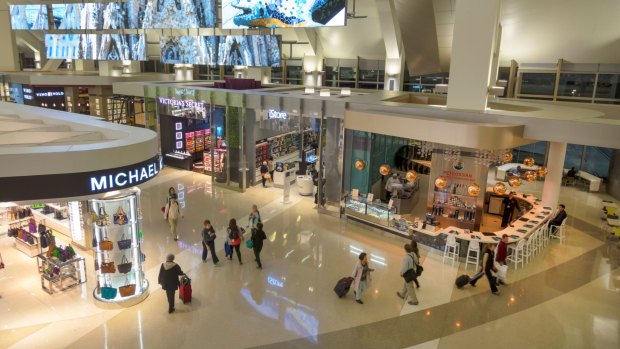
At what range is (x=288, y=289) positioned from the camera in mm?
8719

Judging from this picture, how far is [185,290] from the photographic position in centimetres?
795

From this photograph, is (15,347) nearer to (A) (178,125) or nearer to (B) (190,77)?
(A) (178,125)

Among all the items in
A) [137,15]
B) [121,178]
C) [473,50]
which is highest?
[137,15]

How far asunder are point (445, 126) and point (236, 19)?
1144 cm

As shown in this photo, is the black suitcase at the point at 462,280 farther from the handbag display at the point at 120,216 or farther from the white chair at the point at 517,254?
the handbag display at the point at 120,216

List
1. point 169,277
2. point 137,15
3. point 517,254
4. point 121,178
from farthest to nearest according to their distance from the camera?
point 137,15 → point 517,254 → point 169,277 → point 121,178

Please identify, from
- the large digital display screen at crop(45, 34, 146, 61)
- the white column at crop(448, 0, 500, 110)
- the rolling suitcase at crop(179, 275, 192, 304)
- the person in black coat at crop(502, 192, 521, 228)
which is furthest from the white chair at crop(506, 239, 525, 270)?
the large digital display screen at crop(45, 34, 146, 61)

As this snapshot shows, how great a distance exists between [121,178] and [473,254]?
800cm

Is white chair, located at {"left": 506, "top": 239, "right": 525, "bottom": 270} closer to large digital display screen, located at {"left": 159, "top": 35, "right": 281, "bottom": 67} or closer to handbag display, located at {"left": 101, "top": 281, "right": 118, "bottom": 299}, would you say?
handbag display, located at {"left": 101, "top": 281, "right": 118, "bottom": 299}

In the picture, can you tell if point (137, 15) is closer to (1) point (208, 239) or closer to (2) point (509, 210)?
(1) point (208, 239)

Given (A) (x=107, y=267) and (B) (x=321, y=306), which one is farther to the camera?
(B) (x=321, y=306)

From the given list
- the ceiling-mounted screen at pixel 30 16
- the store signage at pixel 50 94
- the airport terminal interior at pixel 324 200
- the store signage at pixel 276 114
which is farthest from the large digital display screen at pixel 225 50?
→ the ceiling-mounted screen at pixel 30 16

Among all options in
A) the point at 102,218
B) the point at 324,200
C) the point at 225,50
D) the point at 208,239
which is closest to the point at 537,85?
the point at 225,50

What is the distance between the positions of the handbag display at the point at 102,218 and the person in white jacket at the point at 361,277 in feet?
14.8
